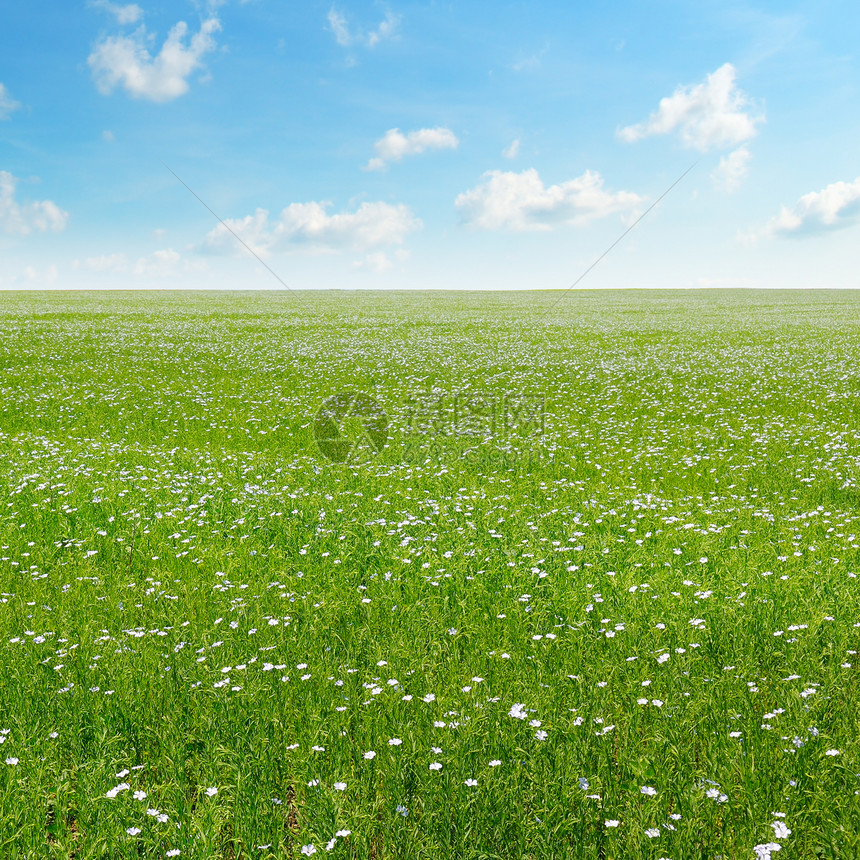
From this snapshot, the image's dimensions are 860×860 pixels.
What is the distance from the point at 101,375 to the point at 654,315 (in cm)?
4166

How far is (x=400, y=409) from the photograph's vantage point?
17.7 meters

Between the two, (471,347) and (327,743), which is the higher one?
(471,347)

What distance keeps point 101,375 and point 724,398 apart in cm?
2109

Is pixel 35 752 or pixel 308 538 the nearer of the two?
pixel 35 752

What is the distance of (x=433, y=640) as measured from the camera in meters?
5.86

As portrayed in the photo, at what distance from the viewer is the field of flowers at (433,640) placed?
3.77 metres

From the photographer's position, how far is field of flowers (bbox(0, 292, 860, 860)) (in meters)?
3.77

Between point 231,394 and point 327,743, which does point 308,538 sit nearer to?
point 327,743

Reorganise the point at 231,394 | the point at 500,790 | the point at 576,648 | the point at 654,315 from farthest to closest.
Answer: the point at 654,315 < the point at 231,394 < the point at 576,648 < the point at 500,790

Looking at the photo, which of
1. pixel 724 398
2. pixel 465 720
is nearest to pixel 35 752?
pixel 465 720

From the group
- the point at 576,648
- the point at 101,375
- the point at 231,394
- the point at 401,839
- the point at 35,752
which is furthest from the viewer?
the point at 101,375

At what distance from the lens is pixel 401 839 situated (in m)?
3.62

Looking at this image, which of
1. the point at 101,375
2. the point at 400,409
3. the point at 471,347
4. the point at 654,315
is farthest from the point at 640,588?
the point at 654,315

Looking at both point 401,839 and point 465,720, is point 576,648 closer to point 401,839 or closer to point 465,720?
point 465,720
